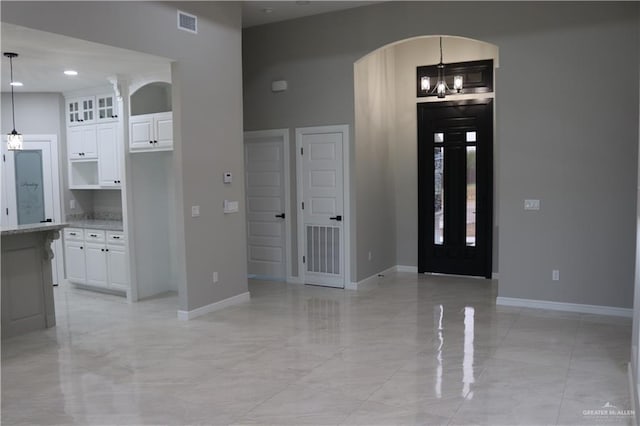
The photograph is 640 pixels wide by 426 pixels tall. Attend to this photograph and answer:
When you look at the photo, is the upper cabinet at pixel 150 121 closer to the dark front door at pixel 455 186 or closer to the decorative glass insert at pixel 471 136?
the dark front door at pixel 455 186

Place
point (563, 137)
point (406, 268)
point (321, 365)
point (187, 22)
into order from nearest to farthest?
point (321, 365) → point (187, 22) → point (563, 137) → point (406, 268)

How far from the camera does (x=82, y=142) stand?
729cm

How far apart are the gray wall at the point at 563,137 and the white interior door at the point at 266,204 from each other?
2.42 meters

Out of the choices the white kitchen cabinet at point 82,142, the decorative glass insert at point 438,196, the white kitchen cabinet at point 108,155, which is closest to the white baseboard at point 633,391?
the decorative glass insert at point 438,196

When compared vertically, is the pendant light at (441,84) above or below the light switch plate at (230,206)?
above

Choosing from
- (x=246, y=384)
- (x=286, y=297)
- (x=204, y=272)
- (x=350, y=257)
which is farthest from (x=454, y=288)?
(x=246, y=384)

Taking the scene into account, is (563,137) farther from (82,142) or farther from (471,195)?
(82,142)

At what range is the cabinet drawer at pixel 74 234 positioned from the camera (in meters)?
6.99

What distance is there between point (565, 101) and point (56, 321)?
576 centimetres

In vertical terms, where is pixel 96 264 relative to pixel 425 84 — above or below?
below

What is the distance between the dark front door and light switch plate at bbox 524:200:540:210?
1491mm

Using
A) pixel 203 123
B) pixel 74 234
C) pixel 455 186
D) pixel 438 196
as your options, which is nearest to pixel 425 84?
pixel 455 186

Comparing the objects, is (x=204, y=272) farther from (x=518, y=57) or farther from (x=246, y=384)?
(x=518, y=57)

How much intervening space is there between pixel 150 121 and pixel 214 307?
7.34 feet
